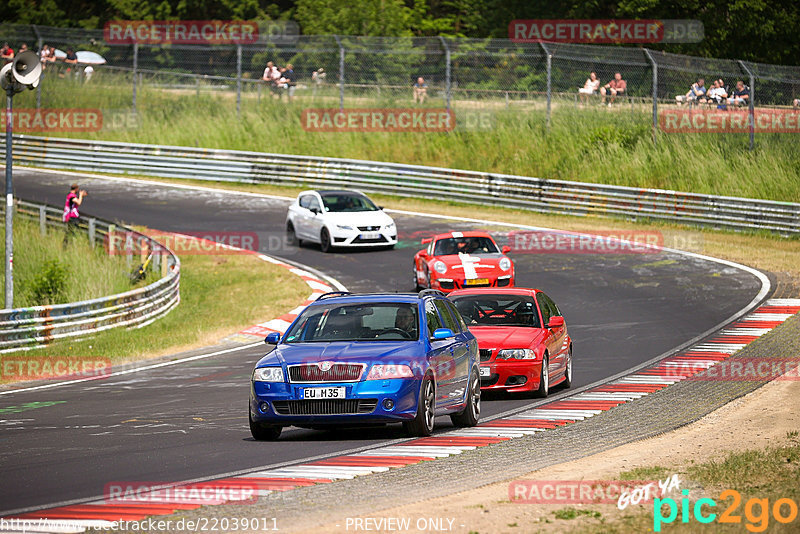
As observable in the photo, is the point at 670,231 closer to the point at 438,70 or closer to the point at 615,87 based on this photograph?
the point at 615,87

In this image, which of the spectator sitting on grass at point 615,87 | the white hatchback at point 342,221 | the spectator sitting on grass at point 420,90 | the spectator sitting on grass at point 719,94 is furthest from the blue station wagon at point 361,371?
the spectator sitting on grass at point 420,90

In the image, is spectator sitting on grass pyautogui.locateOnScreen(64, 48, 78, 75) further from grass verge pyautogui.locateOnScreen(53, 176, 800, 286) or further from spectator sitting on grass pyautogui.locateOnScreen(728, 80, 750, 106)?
spectator sitting on grass pyautogui.locateOnScreen(728, 80, 750, 106)

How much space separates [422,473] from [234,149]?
114 feet

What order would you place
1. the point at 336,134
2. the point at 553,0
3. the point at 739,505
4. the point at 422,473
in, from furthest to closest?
the point at 553,0, the point at 336,134, the point at 422,473, the point at 739,505

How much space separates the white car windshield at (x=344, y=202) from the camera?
30719mm

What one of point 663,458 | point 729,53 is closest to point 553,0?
point 729,53

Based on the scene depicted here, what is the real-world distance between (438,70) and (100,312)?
19087mm

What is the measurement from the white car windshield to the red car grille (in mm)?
19392

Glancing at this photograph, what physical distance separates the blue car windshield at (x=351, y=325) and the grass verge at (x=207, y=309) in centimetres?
804

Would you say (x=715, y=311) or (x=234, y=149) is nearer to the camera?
(x=715, y=311)

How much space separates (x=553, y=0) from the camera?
62.2 m

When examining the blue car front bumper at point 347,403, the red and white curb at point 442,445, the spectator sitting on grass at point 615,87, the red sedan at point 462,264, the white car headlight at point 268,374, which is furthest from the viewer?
the spectator sitting on grass at point 615,87

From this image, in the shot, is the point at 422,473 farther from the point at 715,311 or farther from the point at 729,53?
the point at 729,53

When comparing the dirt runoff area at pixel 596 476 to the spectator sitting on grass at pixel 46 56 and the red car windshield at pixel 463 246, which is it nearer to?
the red car windshield at pixel 463 246
